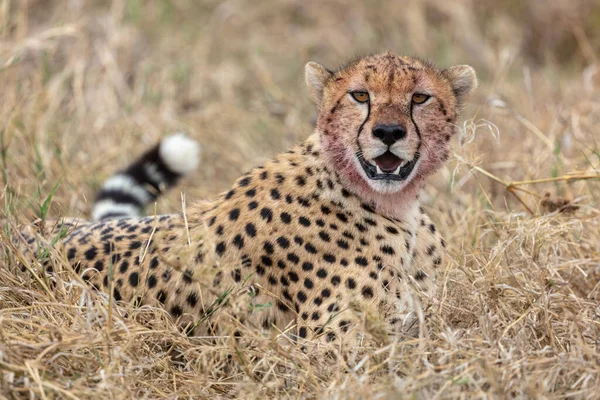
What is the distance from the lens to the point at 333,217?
275 centimetres

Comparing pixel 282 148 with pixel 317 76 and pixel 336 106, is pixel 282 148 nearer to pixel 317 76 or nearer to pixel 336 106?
pixel 317 76

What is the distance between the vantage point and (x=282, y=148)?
16.0 ft

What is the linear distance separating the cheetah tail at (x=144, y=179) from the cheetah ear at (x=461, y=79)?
45.4 inches

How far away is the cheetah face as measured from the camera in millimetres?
2572

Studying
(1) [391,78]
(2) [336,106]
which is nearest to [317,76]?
(2) [336,106]

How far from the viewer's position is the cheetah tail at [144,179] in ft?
11.7

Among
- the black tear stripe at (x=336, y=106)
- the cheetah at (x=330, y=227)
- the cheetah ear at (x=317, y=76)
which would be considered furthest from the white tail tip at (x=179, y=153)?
the black tear stripe at (x=336, y=106)

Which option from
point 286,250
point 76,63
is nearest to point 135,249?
point 286,250

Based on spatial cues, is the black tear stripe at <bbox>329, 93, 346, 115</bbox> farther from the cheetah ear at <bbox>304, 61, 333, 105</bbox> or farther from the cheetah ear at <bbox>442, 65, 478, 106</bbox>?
the cheetah ear at <bbox>442, 65, 478, 106</bbox>

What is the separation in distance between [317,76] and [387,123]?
1.41 ft

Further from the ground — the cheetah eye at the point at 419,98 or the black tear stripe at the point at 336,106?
the cheetah eye at the point at 419,98

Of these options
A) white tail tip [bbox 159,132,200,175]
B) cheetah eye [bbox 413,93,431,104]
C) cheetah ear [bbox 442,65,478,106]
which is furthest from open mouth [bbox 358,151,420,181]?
white tail tip [bbox 159,132,200,175]

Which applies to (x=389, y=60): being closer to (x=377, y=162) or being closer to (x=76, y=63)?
(x=377, y=162)

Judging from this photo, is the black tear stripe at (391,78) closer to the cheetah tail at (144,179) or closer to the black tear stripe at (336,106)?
the black tear stripe at (336,106)
